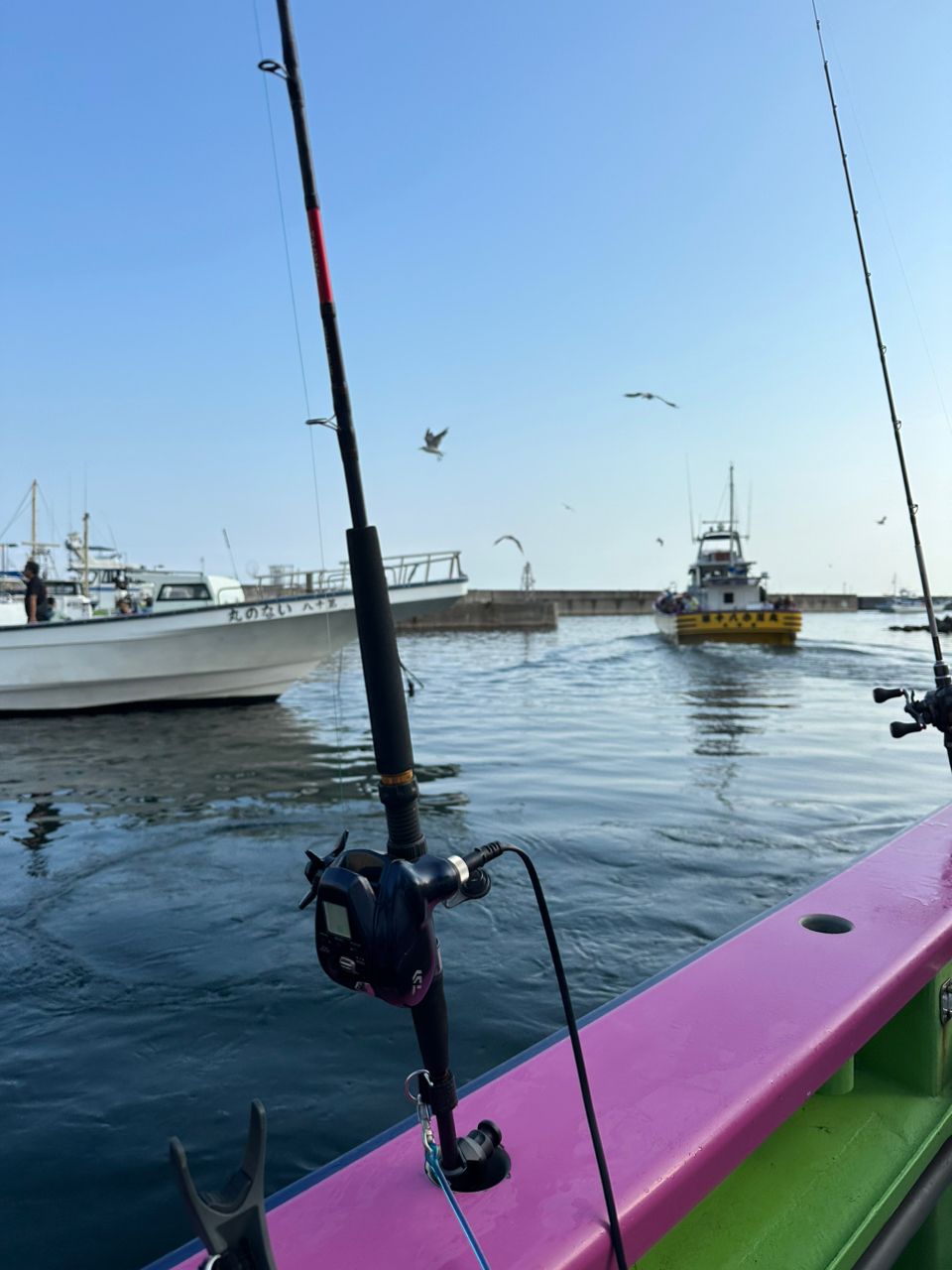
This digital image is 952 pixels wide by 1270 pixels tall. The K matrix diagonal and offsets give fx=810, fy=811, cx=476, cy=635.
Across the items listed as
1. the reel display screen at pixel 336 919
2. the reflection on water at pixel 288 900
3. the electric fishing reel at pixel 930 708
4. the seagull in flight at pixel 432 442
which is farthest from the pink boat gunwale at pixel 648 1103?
the seagull in flight at pixel 432 442

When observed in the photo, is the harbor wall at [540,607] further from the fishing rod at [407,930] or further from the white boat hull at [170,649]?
the fishing rod at [407,930]

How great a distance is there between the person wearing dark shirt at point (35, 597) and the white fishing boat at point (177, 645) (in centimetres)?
152

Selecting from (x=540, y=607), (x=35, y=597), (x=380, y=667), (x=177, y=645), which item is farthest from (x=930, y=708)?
(x=540, y=607)

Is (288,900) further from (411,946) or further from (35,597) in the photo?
(35,597)

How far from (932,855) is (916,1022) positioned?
77cm

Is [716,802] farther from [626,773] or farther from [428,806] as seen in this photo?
[428,806]

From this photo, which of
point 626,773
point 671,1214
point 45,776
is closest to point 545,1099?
point 671,1214

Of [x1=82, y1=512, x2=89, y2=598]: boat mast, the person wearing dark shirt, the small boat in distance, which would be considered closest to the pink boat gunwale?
the person wearing dark shirt

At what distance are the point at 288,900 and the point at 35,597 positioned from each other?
14.9 m

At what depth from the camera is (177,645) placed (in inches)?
623

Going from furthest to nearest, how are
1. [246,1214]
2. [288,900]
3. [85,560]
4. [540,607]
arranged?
[540,607], [85,560], [288,900], [246,1214]

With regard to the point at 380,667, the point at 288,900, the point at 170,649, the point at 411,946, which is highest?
the point at 170,649

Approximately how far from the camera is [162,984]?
405cm

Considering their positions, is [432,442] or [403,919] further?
[432,442]
